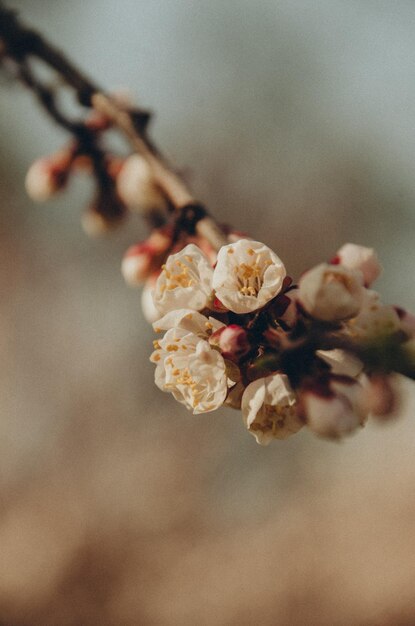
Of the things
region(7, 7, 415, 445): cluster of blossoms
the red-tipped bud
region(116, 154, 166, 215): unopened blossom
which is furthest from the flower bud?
the red-tipped bud

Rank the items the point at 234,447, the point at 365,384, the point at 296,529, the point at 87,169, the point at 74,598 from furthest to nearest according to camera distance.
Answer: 1. the point at 234,447
2. the point at 296,529
3. the point at 74,598
4. the point at 87,169
5. the point at 365,384

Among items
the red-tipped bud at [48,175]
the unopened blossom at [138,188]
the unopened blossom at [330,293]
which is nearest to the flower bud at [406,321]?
the unopened blossom at [330,293]

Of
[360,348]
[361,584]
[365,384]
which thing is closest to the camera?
[360,348]

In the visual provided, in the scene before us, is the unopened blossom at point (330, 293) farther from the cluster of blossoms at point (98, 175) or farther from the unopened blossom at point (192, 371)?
the cluster of blossoms at point (98, 175)

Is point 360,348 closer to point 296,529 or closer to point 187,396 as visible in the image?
point 187,396

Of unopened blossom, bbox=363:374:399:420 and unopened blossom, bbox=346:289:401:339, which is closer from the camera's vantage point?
unopened blossom, bbox=346:289:401:339

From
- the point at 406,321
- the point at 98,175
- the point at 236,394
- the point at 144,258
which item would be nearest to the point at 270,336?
the point at 236,394

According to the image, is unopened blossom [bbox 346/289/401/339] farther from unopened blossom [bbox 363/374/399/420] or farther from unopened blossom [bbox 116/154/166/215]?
unopened blossom [bbox 116/154/166/215]

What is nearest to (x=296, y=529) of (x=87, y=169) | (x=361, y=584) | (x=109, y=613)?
(x=361, y=584)
